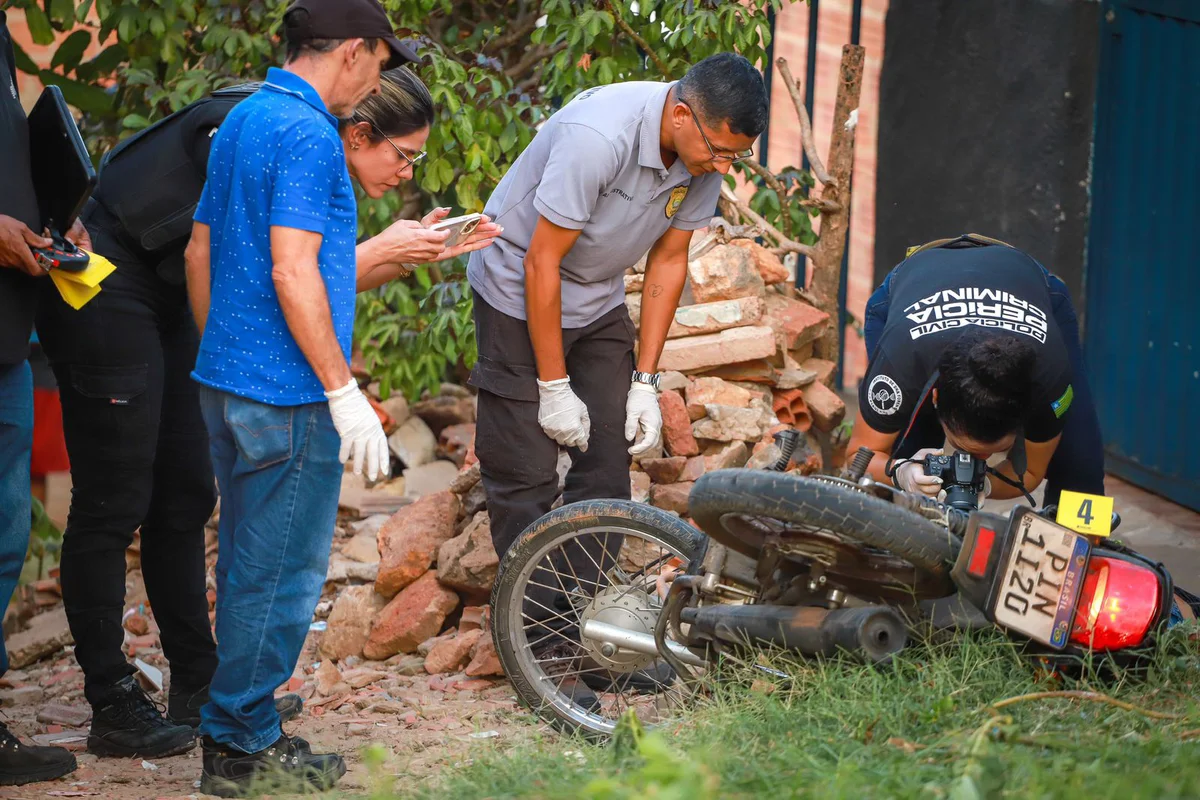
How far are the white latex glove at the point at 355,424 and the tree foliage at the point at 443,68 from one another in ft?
8.34

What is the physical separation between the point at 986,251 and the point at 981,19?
9.21 ft

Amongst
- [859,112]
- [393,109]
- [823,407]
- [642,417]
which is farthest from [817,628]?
[859,112]

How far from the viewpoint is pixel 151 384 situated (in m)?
3.37

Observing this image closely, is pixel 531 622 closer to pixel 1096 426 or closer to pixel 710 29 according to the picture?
pixel 1096 426

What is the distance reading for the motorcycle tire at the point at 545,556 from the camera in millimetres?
3287

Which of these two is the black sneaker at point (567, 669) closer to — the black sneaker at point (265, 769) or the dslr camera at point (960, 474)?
the black sneaker at point (265, 769)

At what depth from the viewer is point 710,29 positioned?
514 centimetres

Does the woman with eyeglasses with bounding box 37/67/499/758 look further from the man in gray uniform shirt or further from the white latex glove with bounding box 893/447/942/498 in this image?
the white latex glove with bounding box 893/447/942/498

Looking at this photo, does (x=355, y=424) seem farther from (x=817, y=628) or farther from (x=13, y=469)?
(x=817, y=628)

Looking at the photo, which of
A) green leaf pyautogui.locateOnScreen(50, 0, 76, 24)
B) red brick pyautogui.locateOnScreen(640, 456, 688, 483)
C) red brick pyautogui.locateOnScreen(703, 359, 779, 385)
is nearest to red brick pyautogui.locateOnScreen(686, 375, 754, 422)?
red brick pyautogui.locateOnScreen(703, 359, 779, 385)

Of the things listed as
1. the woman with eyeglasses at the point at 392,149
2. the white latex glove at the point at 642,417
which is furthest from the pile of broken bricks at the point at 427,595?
the woman with eyeglasses at the point at 392,149

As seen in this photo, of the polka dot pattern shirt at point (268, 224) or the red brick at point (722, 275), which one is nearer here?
the polka dot pattern shirt at point (268, 224)

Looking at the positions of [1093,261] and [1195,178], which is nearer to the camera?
[1195,178]

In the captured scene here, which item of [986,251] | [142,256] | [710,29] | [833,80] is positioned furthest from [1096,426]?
[833,80]
